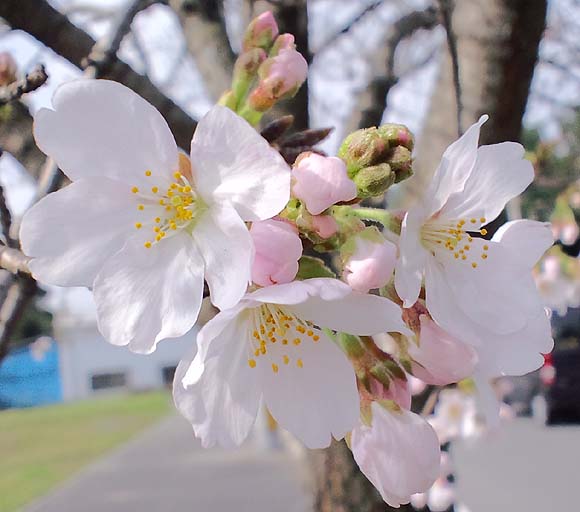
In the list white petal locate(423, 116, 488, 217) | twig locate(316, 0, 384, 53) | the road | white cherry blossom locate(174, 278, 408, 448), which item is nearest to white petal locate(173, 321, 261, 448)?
white cherry blossom locate(174, 278, 408, 448)

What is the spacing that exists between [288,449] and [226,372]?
28.1 feet

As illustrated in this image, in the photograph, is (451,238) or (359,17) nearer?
(451,238)

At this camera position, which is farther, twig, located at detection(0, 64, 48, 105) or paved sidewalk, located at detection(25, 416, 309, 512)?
→ paved sidewalk, located at detection(25, 416, 309, 512)

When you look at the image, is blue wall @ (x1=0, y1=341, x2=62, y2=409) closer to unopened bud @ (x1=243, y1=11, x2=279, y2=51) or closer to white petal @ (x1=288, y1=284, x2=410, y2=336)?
unopened bud @ (x1=243, y1=11, x2=279, y2=51)

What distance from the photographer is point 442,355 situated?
62 cm

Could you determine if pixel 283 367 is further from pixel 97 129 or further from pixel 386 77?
pixel 386 77

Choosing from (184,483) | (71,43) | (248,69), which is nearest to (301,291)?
(248,69)

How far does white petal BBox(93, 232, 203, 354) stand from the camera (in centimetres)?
59

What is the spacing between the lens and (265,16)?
0.79 m

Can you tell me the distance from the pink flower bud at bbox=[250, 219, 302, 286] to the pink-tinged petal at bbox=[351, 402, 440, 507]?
18 cm

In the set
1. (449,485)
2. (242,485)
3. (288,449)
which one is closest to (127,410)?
(288,449)

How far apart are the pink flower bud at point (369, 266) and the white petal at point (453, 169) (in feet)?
0.27

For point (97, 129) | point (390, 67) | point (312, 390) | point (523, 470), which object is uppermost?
point (97, 129)

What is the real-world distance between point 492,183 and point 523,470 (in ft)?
19.1
